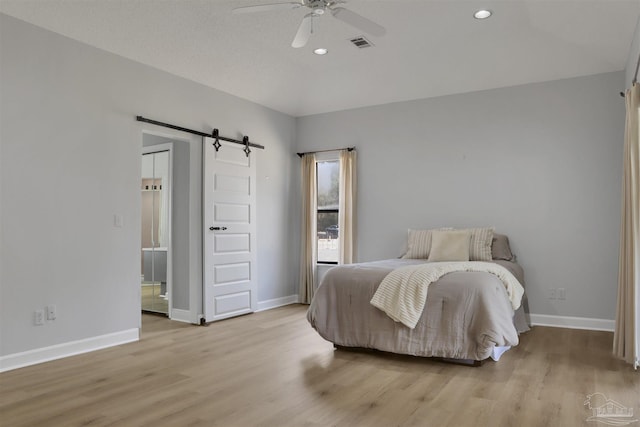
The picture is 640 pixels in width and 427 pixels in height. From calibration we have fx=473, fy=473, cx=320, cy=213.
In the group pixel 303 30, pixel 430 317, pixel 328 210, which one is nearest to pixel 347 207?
pixel 328 210

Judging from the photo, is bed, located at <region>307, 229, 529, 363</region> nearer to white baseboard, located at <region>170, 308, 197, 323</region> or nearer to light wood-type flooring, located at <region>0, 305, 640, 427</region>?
light wood-type flooring, located at <region>0, 305, 640, 427</region>

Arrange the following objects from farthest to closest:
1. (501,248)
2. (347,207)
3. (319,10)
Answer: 1. (347,207)
2. (501,248)
3. (319,10)

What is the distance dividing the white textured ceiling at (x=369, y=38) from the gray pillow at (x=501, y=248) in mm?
1735

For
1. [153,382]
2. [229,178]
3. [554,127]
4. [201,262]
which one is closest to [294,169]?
[229,178]

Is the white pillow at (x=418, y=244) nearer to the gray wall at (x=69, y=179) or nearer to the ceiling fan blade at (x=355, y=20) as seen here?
the ceiling fan blade at (x=355, y=20)

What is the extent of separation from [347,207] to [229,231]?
5.34 ft

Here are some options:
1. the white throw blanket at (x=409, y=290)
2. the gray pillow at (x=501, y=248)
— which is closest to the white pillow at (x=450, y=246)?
the gray pillow at (x=501, y=248)

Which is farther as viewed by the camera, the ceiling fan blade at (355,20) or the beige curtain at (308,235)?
the beige curtain at (308,235)

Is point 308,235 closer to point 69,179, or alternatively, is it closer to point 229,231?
point 229,231

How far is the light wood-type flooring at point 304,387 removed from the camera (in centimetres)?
257

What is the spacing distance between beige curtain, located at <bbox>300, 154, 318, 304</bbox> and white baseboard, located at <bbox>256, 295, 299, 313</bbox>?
0.48ft

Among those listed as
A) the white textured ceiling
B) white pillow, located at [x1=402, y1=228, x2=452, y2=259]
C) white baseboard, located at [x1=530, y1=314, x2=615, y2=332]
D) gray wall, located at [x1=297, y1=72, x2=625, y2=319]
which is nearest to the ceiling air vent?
the white textured ceiling

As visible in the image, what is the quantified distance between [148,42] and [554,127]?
13.8 ft

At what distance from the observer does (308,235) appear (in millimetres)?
6555
